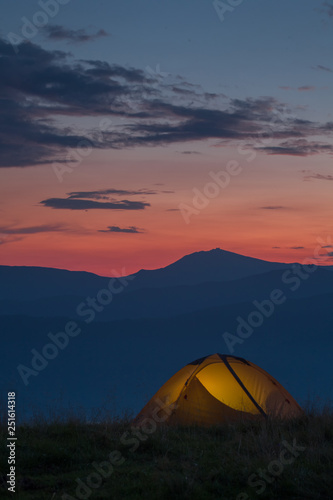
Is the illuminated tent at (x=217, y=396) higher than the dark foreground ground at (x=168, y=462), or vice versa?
the illuminated tent at (x=217, y=396)

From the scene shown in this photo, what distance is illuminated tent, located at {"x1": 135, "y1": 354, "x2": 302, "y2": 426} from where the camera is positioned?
422 inches

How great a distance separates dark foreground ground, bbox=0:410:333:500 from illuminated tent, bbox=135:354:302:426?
54.7 inches

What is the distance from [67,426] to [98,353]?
6838 inches

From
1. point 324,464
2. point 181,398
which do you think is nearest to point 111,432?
point 181,398

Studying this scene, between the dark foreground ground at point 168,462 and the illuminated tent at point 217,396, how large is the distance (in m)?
1.39

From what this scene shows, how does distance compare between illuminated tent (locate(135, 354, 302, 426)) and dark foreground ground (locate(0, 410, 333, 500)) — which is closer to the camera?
dark foreground ground (locate(0, 410, 333, 500))

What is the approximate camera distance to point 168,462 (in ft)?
23.1

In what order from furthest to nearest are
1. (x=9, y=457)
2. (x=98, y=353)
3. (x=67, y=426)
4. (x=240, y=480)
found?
(x=98, y=353) < (x=67, y=426) < (x=9, y=457) < (x=240, y=480)

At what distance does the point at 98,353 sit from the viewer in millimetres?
178125

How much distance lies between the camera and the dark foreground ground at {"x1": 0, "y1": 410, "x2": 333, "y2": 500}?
20.0 feet

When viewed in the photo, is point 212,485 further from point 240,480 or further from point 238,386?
point 238,386

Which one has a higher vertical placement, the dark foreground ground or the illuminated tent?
the illuminated tent

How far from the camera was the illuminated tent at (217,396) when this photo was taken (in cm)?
1073

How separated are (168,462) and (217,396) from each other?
4025 millimetres
